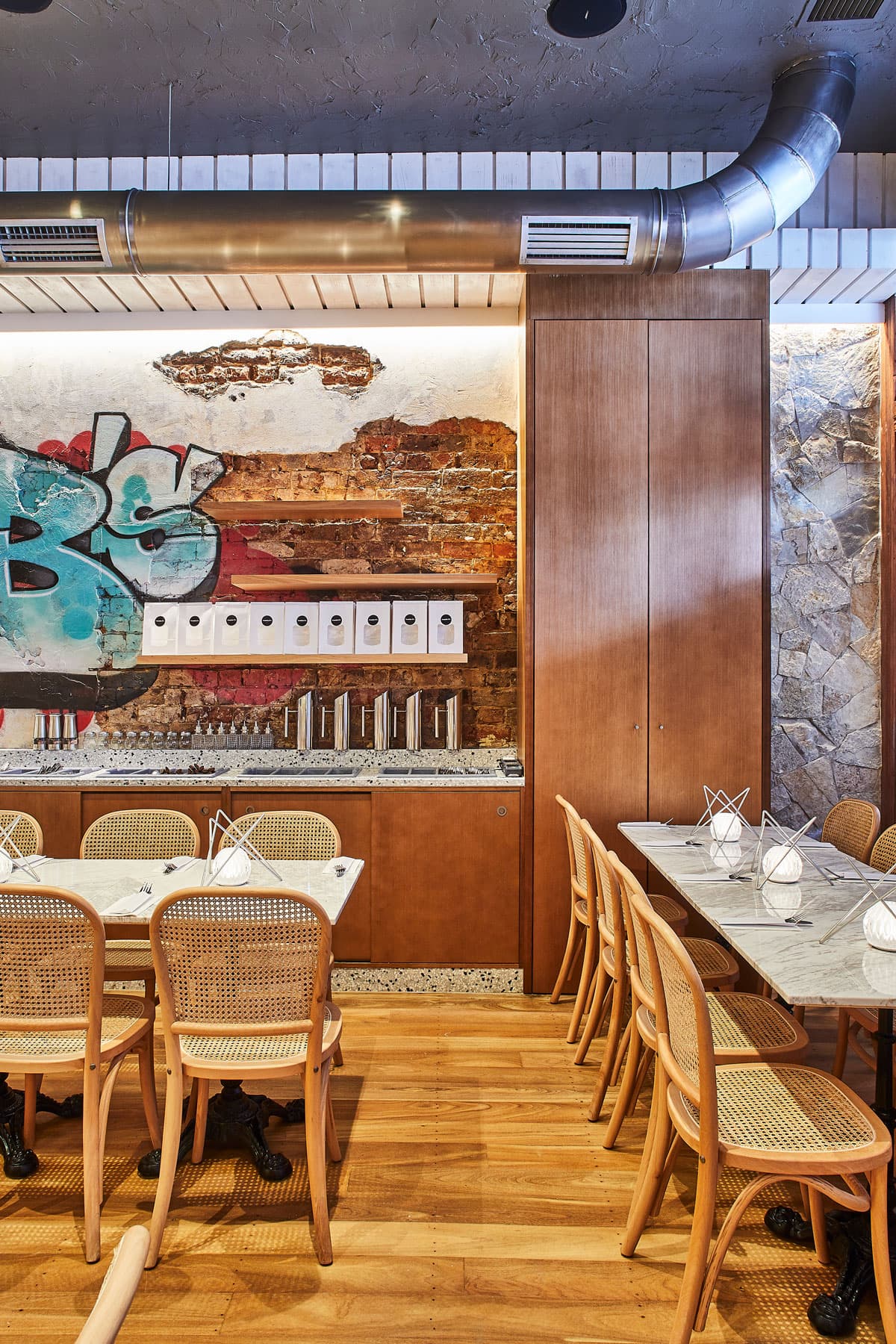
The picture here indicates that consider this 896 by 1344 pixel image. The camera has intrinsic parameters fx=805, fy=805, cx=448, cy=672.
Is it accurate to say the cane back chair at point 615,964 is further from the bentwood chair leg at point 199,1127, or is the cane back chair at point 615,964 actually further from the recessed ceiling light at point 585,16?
the recessed ceiling light at point 585,16

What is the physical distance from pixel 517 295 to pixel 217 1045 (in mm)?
3696

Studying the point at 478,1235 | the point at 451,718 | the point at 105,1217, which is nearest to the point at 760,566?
the point at 451,718

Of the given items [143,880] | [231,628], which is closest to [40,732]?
[231,628]

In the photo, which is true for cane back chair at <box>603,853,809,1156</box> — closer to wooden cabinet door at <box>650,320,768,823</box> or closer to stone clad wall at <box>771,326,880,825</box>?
wooden cabinet door at <box>650,320,768,823</box>

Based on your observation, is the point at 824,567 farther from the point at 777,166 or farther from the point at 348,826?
the point at 348,826

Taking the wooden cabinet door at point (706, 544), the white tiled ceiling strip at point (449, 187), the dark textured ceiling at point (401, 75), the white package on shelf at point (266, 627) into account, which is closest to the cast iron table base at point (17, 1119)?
the white package on shelf at point (266, 627)

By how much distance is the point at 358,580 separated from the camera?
4324mm

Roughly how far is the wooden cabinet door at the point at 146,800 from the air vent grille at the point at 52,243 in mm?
2415

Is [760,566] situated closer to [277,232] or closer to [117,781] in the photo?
[277,232]

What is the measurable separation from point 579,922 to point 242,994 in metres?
1.95

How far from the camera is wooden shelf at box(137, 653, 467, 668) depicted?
4402mm

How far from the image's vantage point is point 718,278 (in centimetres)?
389

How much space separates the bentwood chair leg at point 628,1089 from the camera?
248cm

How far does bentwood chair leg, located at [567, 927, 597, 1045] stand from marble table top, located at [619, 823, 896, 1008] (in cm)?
43
